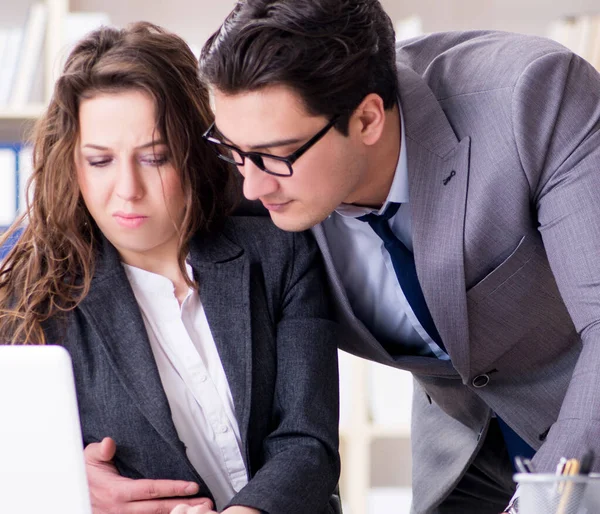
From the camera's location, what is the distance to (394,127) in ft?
5.06

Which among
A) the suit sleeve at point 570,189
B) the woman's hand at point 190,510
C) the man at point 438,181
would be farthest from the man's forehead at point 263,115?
the woman's hand at point 190,510

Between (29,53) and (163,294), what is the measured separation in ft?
5.23

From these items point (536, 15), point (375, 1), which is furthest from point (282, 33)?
point (536, 15)

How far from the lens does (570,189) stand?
1.34 m

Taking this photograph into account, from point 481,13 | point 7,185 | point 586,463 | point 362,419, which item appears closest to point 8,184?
point 7,185

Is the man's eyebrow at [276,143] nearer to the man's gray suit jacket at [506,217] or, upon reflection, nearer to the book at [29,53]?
the man's gray suit jacket at [506,217]

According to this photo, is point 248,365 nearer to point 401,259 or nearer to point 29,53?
point 401,259

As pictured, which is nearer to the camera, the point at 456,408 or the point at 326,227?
the point at 326,227

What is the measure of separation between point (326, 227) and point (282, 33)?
37 cm

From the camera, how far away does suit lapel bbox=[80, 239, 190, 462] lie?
140 cm

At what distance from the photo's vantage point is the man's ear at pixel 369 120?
1.47 meters

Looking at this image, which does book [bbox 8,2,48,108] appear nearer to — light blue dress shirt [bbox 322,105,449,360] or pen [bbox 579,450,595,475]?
light blue dress shirt [bbox 322,105,449,360]

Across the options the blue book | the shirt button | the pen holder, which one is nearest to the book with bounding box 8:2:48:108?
the blue book

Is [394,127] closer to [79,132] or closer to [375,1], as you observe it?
[375,1]
